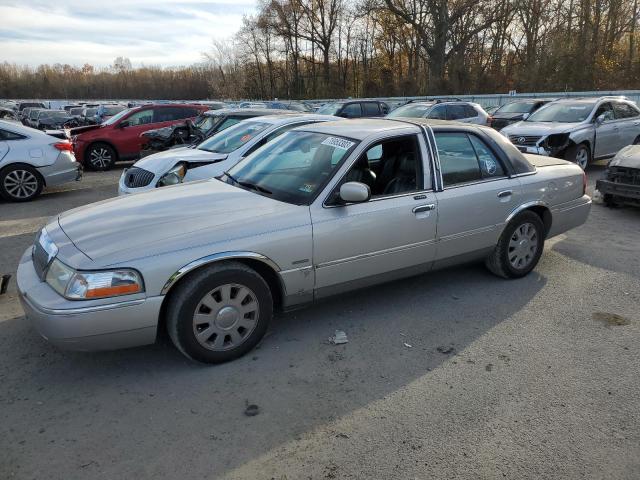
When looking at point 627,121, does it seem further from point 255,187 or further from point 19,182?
point 19,182

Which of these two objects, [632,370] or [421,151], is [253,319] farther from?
[632,370]

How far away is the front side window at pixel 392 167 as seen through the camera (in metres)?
4.16

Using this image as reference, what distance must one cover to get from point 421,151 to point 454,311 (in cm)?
145

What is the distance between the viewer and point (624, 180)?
763 cm

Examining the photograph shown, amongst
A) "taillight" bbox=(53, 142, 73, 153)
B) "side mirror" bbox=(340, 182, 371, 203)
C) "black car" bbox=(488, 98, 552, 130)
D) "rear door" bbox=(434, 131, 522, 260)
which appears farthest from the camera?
"black car" bbox=(488, 98, 552, 130)

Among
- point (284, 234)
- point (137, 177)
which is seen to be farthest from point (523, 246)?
point (137, 177)

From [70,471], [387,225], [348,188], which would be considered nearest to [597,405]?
[387,225]

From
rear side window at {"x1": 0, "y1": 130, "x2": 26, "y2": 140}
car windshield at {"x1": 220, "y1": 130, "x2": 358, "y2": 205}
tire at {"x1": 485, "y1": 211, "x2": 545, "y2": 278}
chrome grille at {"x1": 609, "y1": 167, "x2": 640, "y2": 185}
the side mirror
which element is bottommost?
tire at {"x1": 485, "y1": 211, "x2": 545, "y2": 278}

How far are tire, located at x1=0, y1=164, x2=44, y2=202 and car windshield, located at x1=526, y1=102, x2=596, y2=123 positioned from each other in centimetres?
1095

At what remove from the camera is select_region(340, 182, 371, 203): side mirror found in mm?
3637

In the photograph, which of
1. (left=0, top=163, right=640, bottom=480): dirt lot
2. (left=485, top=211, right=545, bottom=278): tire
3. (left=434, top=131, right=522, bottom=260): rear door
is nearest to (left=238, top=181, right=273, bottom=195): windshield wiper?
(left=0, top=163, right=640, bottom=480): dirt lot

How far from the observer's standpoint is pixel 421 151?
429 centimetres

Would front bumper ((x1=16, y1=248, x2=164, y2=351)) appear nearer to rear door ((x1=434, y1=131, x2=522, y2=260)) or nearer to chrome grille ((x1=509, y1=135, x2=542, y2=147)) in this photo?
rear door ((x1=434, y1=131, x2=522, y2=260))

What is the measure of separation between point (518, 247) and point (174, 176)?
177 inches
